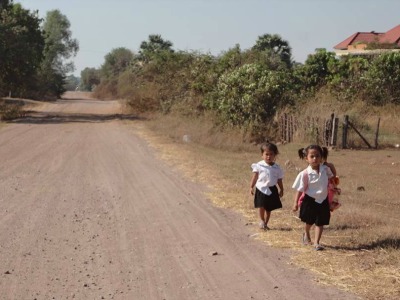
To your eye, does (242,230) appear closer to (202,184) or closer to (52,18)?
(202,184)

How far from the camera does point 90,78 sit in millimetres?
127062

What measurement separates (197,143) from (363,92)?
11644mm

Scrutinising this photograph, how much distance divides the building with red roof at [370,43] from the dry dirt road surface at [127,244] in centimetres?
Answer: 3576

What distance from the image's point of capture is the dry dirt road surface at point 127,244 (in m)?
5.57

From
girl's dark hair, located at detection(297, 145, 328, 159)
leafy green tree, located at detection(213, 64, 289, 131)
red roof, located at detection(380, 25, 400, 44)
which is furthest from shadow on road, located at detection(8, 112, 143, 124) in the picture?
red roof, located at detection(380, 25, 400, 44)

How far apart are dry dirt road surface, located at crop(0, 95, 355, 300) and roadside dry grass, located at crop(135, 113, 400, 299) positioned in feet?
1.04

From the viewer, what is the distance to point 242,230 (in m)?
8.03

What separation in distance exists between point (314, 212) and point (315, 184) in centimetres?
34

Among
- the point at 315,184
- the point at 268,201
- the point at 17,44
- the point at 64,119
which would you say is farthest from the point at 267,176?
the point at 64,119

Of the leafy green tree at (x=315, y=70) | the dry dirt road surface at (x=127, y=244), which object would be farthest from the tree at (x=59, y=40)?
the dry dirt road surface at (x=127, y=244)

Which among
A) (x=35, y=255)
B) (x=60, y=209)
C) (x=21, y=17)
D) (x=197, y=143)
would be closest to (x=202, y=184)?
(x=60, y=209)

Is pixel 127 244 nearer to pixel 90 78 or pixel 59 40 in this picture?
pixel 59 40

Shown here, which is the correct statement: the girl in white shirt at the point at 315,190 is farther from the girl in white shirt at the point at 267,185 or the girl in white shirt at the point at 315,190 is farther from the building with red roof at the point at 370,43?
the building with red roof at the point at 370,43

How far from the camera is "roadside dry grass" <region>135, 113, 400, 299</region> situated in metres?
6.08
